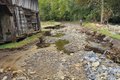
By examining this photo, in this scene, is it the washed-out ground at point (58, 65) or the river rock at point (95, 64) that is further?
the river rock at point (95, 64)

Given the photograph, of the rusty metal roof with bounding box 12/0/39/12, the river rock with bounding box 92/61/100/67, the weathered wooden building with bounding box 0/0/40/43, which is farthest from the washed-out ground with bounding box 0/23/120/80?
the rusty metal roof with bounding box 12/0/39/12

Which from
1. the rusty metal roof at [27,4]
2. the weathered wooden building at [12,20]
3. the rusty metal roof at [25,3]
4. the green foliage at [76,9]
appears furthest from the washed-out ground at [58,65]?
the green foliage at [76,9]

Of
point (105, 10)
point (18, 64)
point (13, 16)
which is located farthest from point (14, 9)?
point (105, 10)

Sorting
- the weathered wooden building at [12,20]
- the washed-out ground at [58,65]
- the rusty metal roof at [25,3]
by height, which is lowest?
the washed-out ground at [58,65]

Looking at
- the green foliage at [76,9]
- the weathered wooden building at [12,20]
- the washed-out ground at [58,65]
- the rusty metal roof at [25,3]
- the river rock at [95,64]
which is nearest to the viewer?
the washed-out ground at [58,65]

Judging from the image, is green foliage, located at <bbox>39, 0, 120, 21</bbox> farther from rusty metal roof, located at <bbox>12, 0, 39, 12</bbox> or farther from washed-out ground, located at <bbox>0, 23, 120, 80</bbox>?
washed-out ground, located at <bbox>0, 23, 120, 80</bbox>

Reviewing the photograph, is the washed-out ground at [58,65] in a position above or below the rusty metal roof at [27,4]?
below

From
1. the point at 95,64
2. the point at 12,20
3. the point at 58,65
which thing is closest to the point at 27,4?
the point at 12,20

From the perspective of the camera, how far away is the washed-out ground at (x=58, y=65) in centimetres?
1204

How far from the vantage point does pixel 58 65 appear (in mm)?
13820

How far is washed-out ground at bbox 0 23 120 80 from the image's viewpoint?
1204 cm

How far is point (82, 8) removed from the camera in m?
53.4

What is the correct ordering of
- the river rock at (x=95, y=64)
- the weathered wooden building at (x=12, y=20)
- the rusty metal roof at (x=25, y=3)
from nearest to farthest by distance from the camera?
the river rock at (x=95, y=64) < the rusty metal roof at (x=25, y=3) < the weathered wooden building at (x=12, y=20)

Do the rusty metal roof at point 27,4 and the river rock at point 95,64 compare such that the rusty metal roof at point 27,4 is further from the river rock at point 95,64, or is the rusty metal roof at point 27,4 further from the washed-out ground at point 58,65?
the river rock at point 95,64
